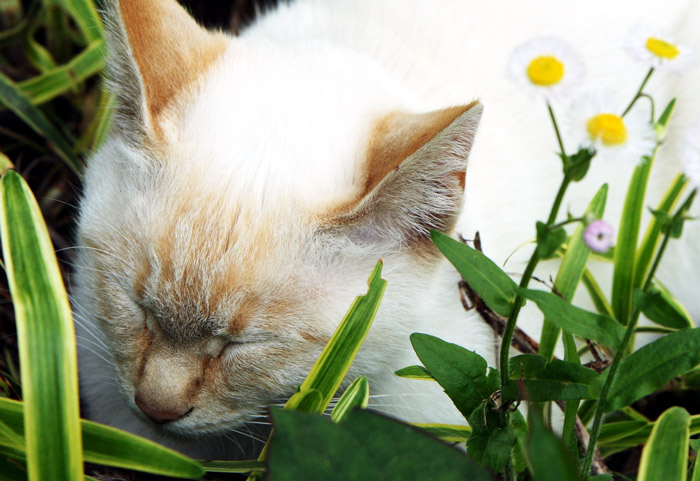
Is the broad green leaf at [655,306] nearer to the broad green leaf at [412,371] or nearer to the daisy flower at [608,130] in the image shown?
the daisy flower at [608,130]

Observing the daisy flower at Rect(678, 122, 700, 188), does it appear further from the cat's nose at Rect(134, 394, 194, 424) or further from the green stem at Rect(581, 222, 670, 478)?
the cat's nose at Rect(134, 394, 194, 424)

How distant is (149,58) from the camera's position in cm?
138

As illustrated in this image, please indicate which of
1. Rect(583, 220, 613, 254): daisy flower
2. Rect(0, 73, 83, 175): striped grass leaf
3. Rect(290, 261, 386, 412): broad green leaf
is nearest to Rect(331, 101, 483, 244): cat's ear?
Rect(290, 261, 386, 412): broad green leaf

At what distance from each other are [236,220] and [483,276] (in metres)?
0.48

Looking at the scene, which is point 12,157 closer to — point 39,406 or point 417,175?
point 39,406

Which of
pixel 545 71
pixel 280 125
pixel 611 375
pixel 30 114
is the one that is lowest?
pixel 611 375

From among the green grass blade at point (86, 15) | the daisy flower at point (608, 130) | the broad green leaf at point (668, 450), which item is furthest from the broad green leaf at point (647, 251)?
the green grass blade at point (86, 15)

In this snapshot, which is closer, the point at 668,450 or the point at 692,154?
the point at 692,154

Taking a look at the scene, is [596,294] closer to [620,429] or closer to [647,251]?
[647,251]

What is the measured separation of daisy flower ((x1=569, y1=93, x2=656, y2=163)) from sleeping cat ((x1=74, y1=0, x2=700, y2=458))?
0.25 meters

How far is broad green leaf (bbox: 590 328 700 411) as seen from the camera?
102cm

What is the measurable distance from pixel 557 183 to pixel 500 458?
94 centimetres

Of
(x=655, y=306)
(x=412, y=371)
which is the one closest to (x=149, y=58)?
(x=412, y=371)

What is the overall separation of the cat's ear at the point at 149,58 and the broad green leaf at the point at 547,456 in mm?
913
